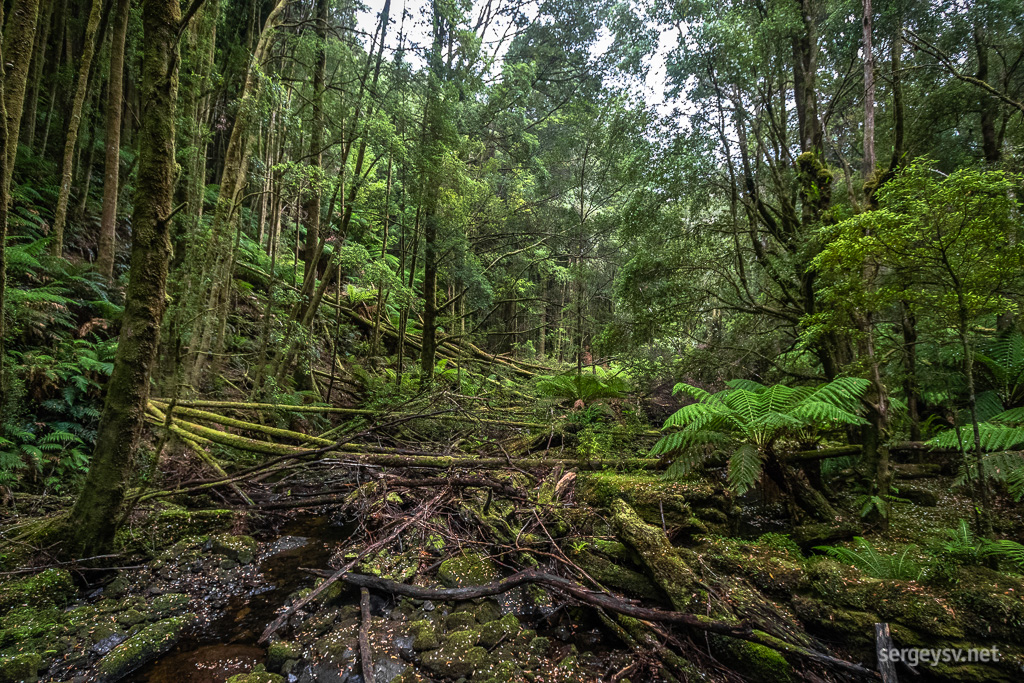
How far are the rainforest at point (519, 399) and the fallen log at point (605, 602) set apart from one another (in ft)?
0.10

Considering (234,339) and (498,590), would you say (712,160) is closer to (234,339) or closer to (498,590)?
(498,590)

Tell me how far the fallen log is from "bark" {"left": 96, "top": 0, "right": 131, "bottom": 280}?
6.78m

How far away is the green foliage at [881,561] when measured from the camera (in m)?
2.46

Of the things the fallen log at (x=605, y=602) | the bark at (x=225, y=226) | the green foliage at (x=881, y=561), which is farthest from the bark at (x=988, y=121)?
the bark at (x=225, y=226)

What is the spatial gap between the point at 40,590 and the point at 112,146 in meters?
6.91

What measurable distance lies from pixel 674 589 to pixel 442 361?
26.2 feet

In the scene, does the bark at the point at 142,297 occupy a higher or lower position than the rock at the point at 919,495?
higher

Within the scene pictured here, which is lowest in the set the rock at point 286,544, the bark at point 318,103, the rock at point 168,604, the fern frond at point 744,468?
the rock at point 286,544

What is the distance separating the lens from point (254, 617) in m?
2.86

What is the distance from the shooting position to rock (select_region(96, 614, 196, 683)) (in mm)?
2230

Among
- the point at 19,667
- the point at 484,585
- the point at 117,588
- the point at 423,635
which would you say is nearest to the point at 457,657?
the point at 423,635

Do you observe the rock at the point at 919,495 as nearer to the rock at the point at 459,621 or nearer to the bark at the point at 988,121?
the rock at the point at 459,621

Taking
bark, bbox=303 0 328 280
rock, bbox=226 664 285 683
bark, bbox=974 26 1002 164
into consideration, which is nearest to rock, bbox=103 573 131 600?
rock, bbox=226 664 285 683

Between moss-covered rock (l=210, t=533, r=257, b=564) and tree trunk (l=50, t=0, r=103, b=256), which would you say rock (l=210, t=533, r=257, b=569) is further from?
tree trunk (l=50, t=0, r=103, b=256)
